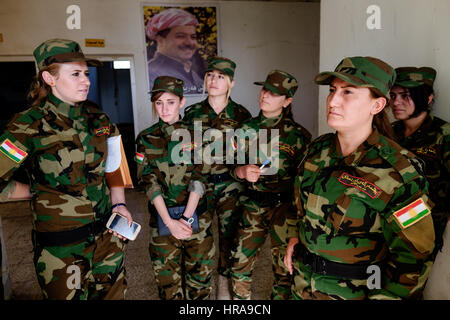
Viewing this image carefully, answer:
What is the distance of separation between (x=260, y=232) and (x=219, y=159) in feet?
1.87

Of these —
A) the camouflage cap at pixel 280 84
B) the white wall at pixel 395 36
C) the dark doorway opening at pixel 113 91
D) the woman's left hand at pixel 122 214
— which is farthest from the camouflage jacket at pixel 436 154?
the dark doorway opening at pixel 113 91

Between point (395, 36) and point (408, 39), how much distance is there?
0.09 metres

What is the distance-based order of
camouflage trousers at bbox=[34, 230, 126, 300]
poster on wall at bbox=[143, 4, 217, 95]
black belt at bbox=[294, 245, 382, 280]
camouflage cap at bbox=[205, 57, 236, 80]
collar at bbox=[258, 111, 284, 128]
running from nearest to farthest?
black belt at bbox=[294, 245, 382, 280]
camouflage trousers at bbox=[34, 230, 126, 300]
collar at bbox=[258, 111, 284, 128]
camouflage cap at bbox=[205, 57, 236, 80]
poster on wall at bbox=[143, 4, 217, 95]

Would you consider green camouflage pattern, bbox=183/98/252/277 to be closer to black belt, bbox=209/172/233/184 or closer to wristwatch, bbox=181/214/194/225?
black belt, bbox=209/172/233/184

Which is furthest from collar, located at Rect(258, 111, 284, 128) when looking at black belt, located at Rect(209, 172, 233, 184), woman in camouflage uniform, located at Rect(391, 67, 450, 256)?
woman in camouflage uniform, located at Rect(391, 67, 450, 256)

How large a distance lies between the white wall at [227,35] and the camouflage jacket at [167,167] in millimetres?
3100

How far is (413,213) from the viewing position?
1.02m

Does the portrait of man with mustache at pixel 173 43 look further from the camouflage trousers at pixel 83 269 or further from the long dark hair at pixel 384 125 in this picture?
the long dark hair at pixel 384 125

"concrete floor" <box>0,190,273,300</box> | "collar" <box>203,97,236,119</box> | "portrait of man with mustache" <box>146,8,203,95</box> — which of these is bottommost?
"concrete floor" <box>0,190,273,300</box>

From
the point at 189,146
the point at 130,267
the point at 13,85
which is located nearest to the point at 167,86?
the point at 189,146

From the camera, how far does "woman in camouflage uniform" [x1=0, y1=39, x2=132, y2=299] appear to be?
1.39 meters

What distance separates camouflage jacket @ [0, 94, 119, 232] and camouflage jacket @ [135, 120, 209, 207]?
0.32 m

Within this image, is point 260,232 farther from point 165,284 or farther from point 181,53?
point 181,53

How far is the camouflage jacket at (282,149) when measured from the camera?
1922 mm
